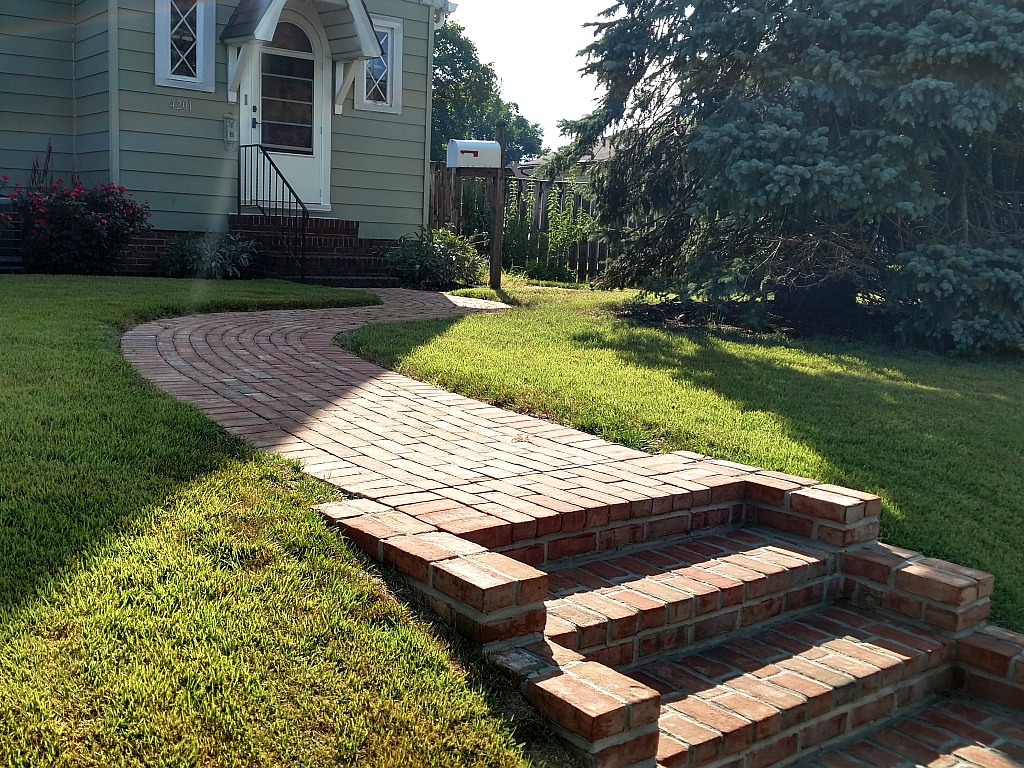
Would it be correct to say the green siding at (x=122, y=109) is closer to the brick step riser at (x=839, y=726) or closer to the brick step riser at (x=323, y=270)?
the brick step riser at (x=323, y=270)

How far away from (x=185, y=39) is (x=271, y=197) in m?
2.01

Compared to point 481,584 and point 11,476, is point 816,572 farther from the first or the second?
point 11,476

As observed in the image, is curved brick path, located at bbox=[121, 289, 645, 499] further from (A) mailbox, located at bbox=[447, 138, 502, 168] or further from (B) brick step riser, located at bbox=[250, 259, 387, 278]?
(A) mailbox, located at bbox=[447, 138, 502, 168]

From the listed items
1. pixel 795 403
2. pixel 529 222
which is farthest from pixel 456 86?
pixel 795 403

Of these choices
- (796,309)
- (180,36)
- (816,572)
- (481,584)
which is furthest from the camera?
(180,36)

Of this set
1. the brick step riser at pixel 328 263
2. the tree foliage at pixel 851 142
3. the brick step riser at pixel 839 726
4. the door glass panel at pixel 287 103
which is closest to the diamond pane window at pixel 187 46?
the door glass panel at pixel 287 103

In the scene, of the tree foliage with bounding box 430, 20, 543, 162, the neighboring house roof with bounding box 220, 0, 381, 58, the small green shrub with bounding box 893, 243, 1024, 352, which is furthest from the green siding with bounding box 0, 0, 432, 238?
the tree foliage with bounding box 430, 20, 543, 162

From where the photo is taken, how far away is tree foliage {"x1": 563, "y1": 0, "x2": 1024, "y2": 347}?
7523 mm

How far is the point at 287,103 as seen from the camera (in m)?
12.0

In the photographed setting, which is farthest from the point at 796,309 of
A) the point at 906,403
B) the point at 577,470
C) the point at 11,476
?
the point at 11,476

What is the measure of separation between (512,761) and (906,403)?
4334mm

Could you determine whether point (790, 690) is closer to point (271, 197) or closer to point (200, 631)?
point (200, 631)

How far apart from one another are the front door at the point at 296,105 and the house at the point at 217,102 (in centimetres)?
1

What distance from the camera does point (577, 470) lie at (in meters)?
3.88
